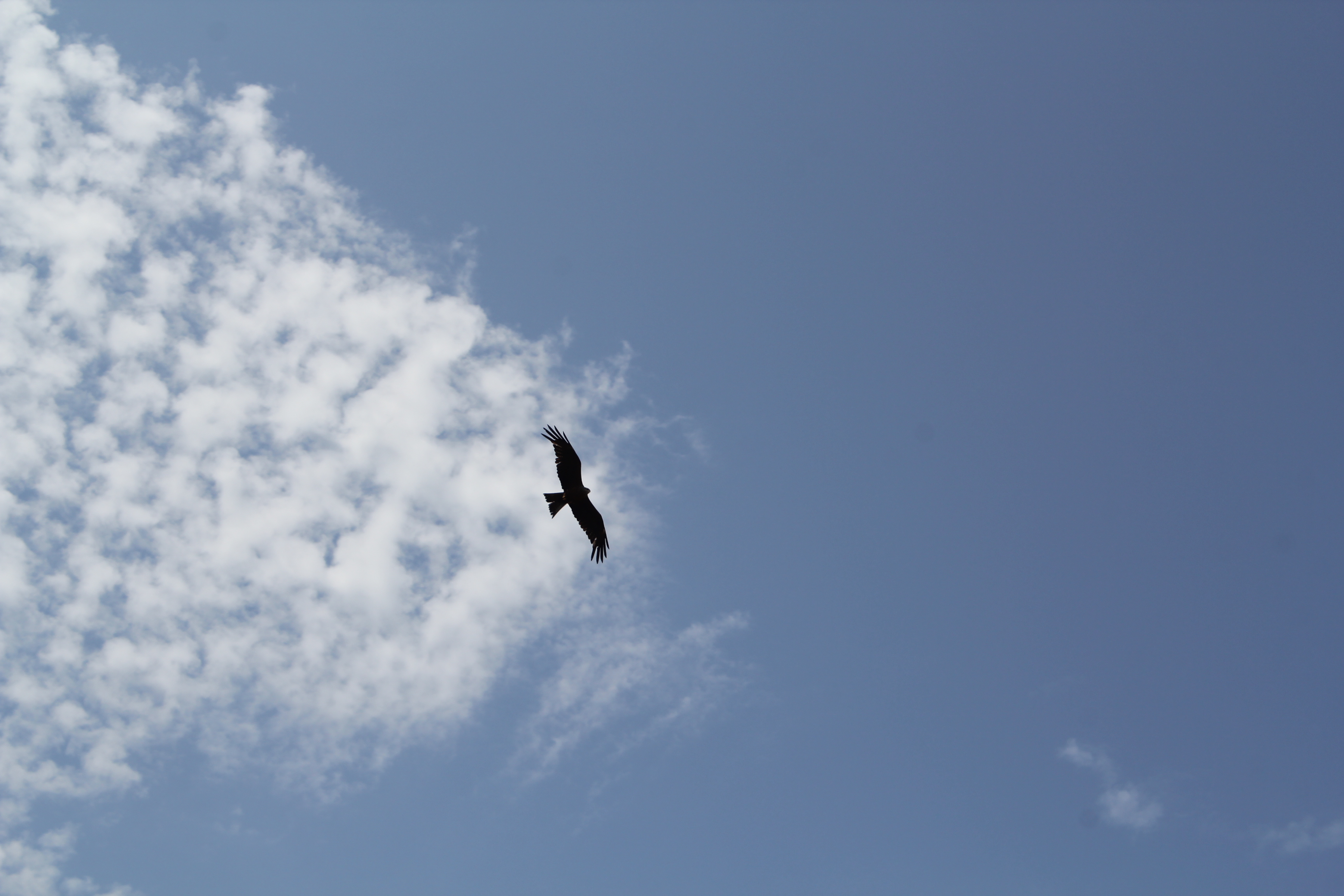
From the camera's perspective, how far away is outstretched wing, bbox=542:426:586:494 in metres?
29.9

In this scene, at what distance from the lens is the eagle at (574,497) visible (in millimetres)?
29891

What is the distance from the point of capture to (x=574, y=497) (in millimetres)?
31078

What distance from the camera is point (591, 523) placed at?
105 feet

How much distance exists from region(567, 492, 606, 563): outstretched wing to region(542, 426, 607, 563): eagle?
14 millimetres

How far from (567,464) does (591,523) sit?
3.04 m

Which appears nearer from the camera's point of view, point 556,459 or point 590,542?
point 556,459

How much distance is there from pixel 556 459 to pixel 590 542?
3.99m

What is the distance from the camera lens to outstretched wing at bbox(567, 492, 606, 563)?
103ft

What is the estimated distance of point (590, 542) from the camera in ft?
107

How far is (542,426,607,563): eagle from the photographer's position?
29.9 m

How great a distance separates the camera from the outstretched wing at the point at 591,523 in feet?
103

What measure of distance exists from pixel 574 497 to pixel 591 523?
1.55 meters

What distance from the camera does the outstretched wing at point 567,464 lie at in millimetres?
29859

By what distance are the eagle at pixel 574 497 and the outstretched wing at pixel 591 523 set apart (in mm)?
14
